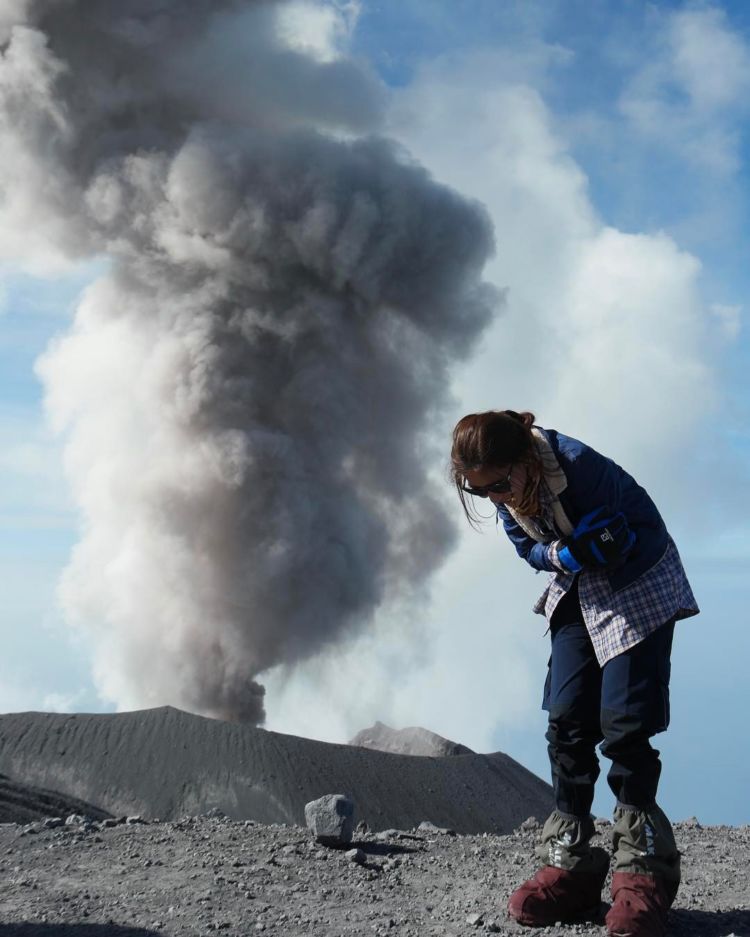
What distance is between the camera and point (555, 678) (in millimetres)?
3936

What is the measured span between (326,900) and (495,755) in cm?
1520

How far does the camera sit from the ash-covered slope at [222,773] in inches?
527

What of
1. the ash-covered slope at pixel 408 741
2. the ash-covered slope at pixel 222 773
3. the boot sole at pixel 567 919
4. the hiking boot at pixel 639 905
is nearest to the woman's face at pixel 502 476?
the hiking boot at pixel 639 905

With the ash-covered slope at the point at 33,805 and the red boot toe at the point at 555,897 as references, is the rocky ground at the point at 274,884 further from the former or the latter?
the ash-covered slope at the point at 33,805

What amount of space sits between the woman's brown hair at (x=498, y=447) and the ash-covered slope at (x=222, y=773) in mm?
10451

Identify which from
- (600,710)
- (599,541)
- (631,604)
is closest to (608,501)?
(599,541)

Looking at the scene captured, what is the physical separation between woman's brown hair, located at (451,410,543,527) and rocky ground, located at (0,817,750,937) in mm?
1731

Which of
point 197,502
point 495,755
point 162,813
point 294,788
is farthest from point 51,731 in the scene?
point 495,755

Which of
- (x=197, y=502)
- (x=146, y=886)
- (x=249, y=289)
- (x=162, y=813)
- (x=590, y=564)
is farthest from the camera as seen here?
(x=249, y=289)

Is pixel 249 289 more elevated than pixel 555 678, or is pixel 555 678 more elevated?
pixel 249 289

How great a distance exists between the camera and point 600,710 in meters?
3.78

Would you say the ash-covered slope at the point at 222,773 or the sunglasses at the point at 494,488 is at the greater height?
the ash-covered slope at the point at 222,773

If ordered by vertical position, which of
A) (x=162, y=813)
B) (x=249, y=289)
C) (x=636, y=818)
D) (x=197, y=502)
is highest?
(x=249, y=289)

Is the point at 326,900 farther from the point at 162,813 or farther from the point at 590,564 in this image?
the point at 162,813
